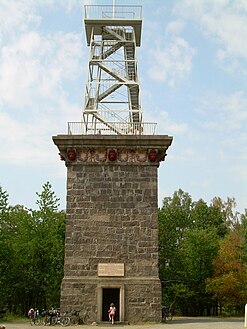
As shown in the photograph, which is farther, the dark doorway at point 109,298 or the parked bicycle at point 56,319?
the dark doorway at point 109,298

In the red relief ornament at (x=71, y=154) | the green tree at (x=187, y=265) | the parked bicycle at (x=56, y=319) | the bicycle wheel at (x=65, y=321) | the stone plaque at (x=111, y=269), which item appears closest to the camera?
the bicycle wheel at (x=65, y=321)

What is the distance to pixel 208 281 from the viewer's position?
1375 inches

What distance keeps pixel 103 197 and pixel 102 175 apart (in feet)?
3.36

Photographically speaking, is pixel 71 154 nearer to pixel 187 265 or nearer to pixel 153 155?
pixel 153 155

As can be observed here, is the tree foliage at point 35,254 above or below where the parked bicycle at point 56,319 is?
above

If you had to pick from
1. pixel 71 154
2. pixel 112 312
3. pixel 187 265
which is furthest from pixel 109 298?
pixel 187 265

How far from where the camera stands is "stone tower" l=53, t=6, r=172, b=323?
70.5ft

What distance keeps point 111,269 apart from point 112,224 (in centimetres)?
197

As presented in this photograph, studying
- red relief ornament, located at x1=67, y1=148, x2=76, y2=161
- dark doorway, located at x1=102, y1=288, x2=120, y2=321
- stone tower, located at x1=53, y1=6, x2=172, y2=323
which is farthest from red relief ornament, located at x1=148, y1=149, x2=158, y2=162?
dark doorway, located at x1=102, y1=288, x2=120, y2=321

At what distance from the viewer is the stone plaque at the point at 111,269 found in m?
21.6

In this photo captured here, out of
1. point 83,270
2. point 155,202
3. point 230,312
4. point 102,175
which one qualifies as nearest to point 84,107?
point 102,175

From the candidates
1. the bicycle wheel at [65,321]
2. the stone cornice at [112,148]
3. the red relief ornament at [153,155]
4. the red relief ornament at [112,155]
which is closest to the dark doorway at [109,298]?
the bicycle wheel at [65,321]

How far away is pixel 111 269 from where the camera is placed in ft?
71.2

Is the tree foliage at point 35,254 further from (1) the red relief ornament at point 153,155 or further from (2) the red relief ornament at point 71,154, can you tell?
(1) the red relief ornament at point 153,155
